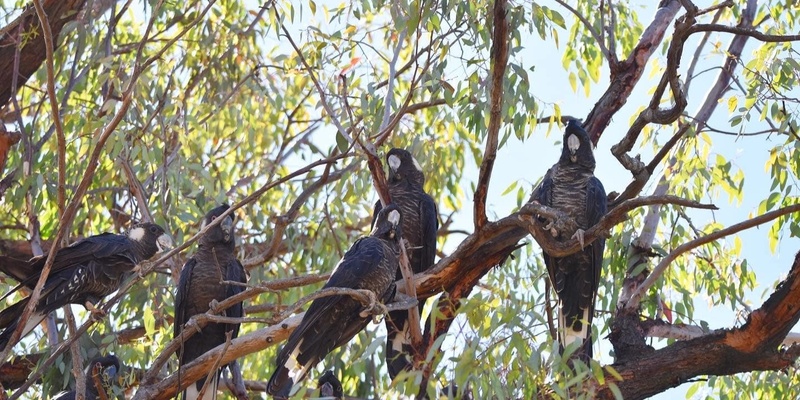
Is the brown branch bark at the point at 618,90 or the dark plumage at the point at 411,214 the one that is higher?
the brown branch bark at the point at 618,90

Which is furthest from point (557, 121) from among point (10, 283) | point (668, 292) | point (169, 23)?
point (10, 283)

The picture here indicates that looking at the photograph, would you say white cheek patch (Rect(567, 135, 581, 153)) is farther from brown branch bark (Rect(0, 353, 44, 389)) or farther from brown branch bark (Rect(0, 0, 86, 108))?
brown branch bark (Rect(0, 353, 44, 389))

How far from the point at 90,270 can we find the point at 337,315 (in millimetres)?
1441

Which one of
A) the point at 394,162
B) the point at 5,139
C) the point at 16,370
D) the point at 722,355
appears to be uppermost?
the point at 394,162

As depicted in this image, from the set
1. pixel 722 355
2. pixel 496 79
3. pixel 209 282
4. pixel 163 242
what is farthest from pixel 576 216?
pixel 163 242

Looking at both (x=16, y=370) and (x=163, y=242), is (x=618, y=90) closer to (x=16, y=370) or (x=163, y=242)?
(x=163, y=242)

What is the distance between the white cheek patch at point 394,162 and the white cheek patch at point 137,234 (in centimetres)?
140

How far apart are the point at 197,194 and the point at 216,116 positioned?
1.38 m

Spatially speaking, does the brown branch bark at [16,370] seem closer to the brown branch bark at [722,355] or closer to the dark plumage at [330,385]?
the dark plumage at [330,385]

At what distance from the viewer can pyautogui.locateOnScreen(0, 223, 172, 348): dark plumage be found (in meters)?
4.97

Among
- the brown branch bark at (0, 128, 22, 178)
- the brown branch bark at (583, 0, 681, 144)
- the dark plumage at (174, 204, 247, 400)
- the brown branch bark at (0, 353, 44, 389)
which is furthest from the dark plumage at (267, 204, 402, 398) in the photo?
the brown branch bark at (0, 128, 22, 178)

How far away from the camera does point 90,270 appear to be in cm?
506

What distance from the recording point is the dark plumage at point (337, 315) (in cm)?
427

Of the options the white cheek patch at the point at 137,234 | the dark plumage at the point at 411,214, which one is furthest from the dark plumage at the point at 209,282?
the dark plumage at the point at 411,214
